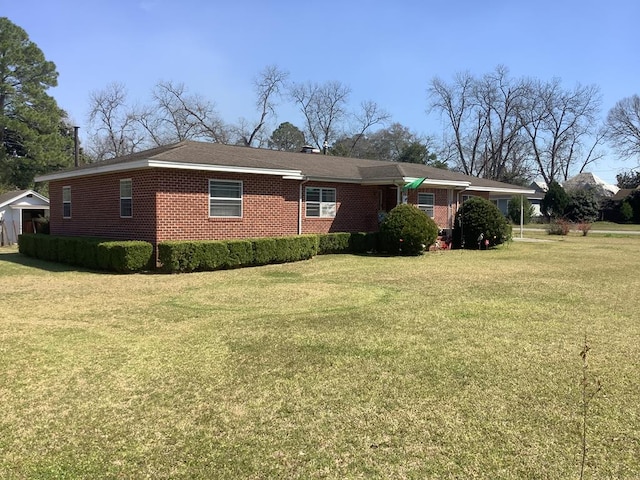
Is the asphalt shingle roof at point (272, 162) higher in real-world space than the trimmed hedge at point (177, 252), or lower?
higher

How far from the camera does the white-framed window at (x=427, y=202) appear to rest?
20.2m

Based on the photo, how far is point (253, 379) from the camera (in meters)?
4.62

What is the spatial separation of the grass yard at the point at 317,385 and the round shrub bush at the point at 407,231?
745 centimetres

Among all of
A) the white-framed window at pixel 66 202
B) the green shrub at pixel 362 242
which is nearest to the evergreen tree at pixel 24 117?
the white-framed window at pixel 66 202

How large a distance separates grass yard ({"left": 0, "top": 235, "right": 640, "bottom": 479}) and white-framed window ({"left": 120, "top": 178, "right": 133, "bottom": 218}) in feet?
17.6

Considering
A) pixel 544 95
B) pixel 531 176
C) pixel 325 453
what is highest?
pixel 544 95

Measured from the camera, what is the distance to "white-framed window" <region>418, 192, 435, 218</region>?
2016 cm

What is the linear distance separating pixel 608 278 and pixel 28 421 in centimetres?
1167

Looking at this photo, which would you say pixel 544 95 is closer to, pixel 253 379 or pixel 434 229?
pixel 434 229

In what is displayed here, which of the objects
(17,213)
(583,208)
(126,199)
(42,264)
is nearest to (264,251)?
(126,199)

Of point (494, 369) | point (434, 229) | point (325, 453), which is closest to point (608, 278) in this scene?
point (434, 229)

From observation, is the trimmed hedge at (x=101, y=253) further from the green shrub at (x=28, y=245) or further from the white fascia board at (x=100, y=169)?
the white fascia board at (x=100, y=169)

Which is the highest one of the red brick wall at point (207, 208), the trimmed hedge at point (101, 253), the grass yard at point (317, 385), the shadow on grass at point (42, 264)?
the red brick wall at point (207, 208)

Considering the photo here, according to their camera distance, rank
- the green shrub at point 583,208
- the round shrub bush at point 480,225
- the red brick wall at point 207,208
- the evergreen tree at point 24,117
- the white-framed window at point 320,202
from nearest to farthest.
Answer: the red brick wall at point 207,208 → the white-framed window at point 320,202 → the round shrub bush at point 480,225 → the evergreen tree at point 24,117 → the green shrub at point 583,208
